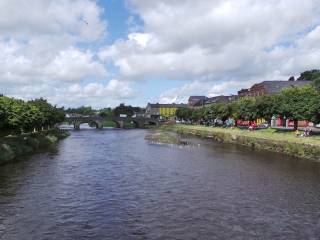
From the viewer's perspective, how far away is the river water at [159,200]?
80.8 ft

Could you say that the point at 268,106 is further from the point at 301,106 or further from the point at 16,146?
the point at 16,146

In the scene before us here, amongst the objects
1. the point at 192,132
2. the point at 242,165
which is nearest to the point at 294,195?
the point at 242,165

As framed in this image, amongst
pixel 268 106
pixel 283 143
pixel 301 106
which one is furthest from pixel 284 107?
pixel 283 143

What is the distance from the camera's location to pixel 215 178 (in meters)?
42.4

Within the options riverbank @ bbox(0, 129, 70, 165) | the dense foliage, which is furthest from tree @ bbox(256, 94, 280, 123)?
riverbank @ bbox(0, 129, 70, 165)

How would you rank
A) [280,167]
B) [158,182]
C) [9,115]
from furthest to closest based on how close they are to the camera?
[9,115] → [280,167] → [158,182]

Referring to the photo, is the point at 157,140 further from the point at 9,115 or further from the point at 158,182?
the point at 158,182

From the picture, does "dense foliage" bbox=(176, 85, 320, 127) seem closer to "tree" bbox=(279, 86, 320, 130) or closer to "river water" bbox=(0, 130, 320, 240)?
"tree" bbox=(279, 86, 320, 130)

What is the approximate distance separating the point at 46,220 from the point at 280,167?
3199cm

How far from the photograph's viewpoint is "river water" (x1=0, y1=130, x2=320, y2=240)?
24.6m

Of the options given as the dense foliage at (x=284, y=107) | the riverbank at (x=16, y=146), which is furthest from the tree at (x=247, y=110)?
the riverbank at (x=16, y=146)

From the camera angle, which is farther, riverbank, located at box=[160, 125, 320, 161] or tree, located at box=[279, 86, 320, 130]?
tree, located at box=[279, 86, 320, 130]

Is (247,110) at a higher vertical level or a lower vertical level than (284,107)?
higher

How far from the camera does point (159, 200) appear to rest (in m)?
32.1
